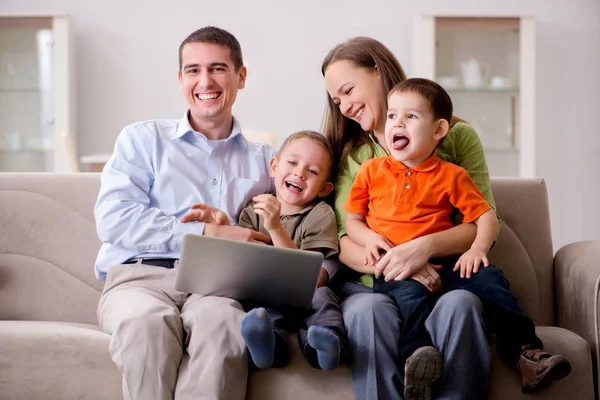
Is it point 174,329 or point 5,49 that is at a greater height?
point 5,49

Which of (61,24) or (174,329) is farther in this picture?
(61,24)

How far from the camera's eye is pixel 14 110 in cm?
475

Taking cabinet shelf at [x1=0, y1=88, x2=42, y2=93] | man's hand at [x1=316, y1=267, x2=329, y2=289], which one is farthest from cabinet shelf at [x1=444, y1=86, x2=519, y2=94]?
man's hand at [x1=316, y1=267, x2=329, y2=289]

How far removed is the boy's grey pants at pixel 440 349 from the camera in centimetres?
142

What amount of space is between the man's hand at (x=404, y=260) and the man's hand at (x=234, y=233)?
1.07ft

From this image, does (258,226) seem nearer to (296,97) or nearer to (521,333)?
(521,333)

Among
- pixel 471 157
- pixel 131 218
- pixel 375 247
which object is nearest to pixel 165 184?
pixel 131 218

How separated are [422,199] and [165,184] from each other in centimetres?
70

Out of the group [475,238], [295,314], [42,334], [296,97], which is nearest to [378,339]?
[295,314]

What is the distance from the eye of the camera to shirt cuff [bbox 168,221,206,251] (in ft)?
5.91

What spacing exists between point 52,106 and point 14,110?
29 cm

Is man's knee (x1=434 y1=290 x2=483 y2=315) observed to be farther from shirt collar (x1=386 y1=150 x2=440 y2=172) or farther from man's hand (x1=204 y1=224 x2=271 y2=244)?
man's hand (x1=204 y1=224 x2=271 y2=244)

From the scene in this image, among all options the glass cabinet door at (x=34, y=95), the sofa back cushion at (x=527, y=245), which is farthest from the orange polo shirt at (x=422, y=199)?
the glass cabinet door at (x=34, y=95)

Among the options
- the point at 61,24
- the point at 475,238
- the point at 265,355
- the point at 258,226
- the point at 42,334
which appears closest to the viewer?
the point at 265,355
